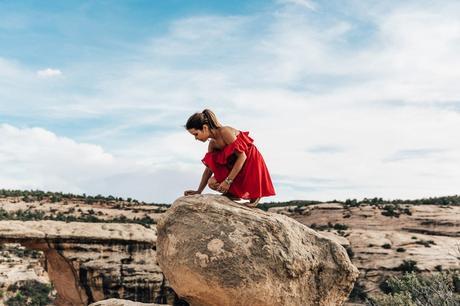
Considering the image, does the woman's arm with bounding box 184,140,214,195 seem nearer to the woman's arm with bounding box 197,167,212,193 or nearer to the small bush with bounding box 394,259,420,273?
the woman's arm with bounding box 197,167,212,193

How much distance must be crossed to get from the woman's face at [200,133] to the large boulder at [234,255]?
615 mm

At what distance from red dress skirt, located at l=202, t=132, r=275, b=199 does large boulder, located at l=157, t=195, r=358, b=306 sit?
0.72 ft

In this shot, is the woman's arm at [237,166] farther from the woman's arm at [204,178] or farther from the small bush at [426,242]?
the small bush at [426,242]

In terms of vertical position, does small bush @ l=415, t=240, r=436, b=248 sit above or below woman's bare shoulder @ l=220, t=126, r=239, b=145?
below

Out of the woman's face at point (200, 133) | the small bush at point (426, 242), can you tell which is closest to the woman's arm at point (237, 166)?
the woman's face at point (200, 133)

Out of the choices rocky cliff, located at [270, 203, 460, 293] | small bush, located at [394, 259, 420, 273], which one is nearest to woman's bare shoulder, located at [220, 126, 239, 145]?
rocky cliff, located at [270, 203, 460, 293]

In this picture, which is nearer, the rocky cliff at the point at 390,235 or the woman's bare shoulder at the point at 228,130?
the woman's bare shoulder at the point at 228,130

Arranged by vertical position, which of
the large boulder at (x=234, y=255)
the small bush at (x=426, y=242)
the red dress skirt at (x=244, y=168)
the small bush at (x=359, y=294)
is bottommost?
the small bush at (x=359, y=294)

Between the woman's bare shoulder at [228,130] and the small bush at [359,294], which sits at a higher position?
the woman's bare shoulder at [228,130]

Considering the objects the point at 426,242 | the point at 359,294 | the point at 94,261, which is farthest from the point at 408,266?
the point at 94,261

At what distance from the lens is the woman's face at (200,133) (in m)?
6.22

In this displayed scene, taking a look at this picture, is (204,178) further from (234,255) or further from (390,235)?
(390,235)

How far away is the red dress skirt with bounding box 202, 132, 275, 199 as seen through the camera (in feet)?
20.7

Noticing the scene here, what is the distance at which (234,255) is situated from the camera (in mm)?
5855
